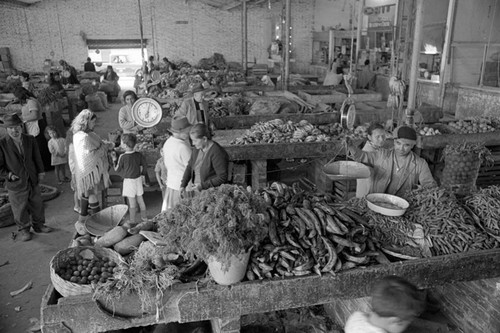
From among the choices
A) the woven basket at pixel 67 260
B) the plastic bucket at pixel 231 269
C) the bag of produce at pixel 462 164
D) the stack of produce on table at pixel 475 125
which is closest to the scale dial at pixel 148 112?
the woven basket at pixel 67 260

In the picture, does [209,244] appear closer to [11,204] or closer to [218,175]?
[218,175]

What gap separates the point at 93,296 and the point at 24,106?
722cm

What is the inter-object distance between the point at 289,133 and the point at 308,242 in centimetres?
455

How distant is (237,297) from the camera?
319 centimetres

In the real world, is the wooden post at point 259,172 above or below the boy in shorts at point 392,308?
below

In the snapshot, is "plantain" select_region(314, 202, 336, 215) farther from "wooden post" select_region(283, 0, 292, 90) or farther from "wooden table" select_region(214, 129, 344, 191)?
"wooden post" select_region(283, 0, 292, 90)

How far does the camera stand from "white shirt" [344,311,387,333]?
2498mm

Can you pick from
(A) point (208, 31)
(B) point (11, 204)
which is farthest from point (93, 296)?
(A) point (208, 31)

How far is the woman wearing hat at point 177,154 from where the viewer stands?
5418 mm

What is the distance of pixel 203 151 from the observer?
5.02 metres

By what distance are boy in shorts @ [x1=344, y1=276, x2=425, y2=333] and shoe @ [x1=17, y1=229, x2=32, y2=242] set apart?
556 centimetres

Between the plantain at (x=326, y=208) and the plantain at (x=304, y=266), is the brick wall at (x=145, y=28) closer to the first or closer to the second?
the plantain at (x=326, y=208)

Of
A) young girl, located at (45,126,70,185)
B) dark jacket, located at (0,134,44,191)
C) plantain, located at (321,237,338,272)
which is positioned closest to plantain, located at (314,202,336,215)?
plantain, located at (321,237,338,272)

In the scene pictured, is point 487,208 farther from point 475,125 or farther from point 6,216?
point 6,216
